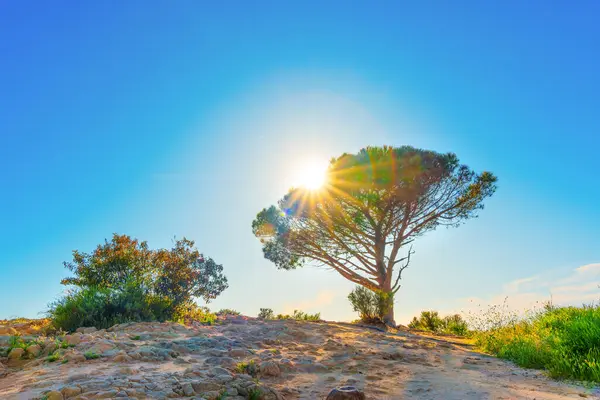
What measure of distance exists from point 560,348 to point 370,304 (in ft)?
28.7

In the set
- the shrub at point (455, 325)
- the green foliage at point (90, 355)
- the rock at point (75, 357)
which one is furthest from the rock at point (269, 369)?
the shrub at point (455, 325)

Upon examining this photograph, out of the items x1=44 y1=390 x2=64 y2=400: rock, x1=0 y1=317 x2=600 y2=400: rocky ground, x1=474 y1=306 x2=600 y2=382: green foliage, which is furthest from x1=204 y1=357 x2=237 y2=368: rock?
x1=474 y1=306 x2=600 y2=382: green foliage

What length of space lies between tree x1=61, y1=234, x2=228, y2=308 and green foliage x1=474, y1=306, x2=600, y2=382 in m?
8.54

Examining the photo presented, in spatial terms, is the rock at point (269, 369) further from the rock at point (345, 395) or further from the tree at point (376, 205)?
the tree at point (376, 205)

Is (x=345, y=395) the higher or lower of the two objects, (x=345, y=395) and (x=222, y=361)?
the lower

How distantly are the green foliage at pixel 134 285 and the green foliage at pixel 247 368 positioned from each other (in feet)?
14.6

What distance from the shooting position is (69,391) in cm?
372

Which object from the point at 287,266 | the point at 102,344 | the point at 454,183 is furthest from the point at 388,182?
the point at 102,344

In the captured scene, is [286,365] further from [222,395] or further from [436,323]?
[436,323]

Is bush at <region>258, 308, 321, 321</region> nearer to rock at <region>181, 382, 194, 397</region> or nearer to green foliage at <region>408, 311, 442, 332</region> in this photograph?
green foliage at <region>408, 311, 442, 332</region>

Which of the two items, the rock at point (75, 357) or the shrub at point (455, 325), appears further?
the shrub at point (455, 325)

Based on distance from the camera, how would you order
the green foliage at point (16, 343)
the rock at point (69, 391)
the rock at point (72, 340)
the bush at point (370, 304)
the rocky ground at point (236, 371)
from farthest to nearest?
the bush at point (370, 304) → the rock at point (72, 340) → the green foliage at point (16, 343) → the rocky ground at point (236, 371) → the rock at point (69, 391)

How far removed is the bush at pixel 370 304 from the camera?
567 inches

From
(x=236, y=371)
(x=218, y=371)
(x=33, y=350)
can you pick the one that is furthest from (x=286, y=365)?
(x=33, y=350)
